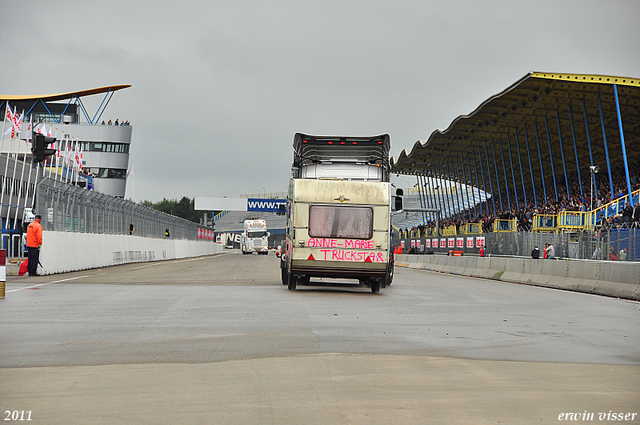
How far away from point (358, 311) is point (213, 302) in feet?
10.4

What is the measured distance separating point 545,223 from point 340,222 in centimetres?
2617

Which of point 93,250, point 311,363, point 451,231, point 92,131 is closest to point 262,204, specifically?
point 92,131

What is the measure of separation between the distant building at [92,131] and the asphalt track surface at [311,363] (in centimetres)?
9096

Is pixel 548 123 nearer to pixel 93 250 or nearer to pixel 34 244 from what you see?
pixel 93 250

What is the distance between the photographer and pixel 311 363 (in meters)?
8.00

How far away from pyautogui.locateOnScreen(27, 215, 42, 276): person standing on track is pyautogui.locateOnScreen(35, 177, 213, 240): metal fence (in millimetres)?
1344

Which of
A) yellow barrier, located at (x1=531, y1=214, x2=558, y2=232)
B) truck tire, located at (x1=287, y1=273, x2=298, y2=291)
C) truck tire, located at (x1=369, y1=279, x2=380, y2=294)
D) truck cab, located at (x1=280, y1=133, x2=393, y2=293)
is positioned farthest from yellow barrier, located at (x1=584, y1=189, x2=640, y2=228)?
truck tire, located at (x1=287, y1=273, x2=298, y2=291)

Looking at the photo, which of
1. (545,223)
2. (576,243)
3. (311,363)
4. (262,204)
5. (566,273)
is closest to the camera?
(311,363)

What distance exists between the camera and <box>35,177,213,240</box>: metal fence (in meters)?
25.6

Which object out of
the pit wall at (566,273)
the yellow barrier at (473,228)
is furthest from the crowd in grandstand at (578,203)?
the pit wall at (566,273)

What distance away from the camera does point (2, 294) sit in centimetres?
1584

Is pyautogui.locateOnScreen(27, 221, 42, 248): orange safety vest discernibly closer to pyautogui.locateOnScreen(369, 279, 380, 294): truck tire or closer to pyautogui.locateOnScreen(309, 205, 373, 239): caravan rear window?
pyautogui.locateOnScreen(309, 205, 373, 239): caravan rear window

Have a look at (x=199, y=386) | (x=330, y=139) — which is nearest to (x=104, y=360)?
(x=199, y=386)

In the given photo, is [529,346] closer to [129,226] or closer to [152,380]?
[152,380]
